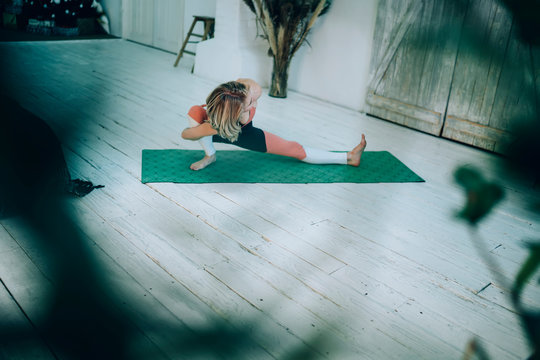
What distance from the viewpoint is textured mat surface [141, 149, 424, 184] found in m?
2.57

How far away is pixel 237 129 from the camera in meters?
2.34

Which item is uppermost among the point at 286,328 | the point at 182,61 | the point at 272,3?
the point at 272,3

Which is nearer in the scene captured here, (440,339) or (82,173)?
(440,339)

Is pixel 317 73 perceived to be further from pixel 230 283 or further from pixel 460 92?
pixel 230 283

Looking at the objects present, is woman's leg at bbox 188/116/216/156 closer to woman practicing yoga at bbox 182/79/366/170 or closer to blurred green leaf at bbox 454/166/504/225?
woman practicing yoga at bbox 182/79/366/170

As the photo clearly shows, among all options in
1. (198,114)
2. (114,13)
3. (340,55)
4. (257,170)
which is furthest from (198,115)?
(114,13)

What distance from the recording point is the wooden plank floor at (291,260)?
1436 millimetres

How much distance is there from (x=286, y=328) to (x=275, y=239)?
0.58 m

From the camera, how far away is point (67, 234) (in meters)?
0.34

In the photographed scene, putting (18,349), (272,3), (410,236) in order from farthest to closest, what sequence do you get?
(272,3)
(410,236)
(18,349)

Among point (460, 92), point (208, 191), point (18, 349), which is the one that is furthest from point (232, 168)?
point (460, 92)

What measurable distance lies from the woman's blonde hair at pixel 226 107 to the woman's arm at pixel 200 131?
14 centimetres

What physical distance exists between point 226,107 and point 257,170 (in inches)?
22.5

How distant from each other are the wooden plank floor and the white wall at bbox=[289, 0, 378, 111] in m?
1.47
